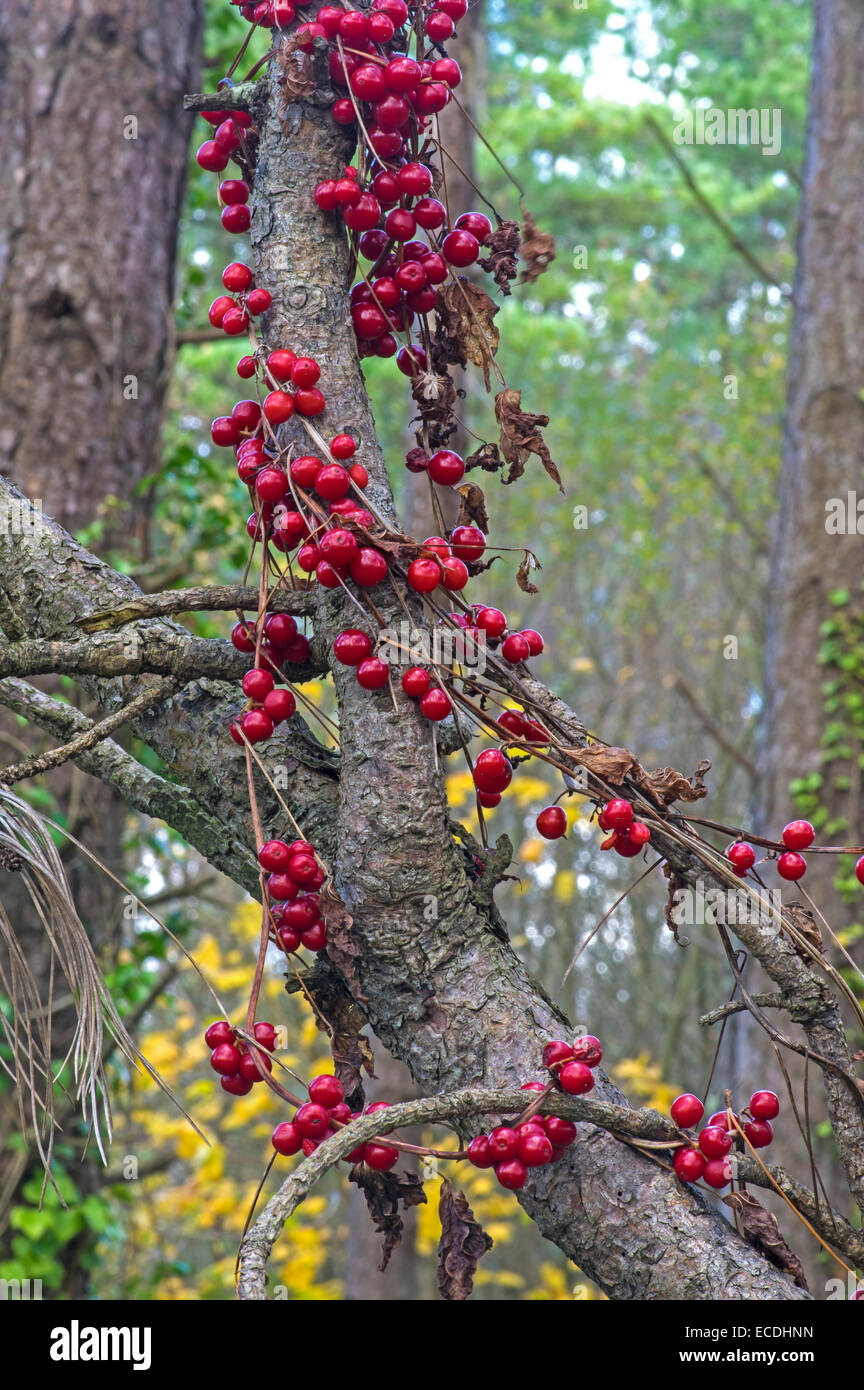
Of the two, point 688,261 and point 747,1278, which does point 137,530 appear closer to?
point 747,1278

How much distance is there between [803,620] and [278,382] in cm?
249

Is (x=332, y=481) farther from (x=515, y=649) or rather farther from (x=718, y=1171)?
(x=718, y=1171)

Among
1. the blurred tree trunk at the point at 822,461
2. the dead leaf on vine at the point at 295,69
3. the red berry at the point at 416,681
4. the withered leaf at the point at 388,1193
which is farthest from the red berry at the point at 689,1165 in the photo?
the blurred tree trunk at the point at 822,461

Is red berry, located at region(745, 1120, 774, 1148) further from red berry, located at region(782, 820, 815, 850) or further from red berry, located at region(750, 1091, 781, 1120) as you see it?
red berry, located at region(782, 820, 815, 850)

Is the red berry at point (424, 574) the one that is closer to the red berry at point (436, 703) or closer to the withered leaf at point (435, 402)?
the red berry at point (436, 703)

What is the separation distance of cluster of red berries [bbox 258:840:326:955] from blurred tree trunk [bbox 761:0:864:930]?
229 cm

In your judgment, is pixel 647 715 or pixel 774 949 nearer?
pixel 774 949

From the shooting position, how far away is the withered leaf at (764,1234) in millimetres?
937

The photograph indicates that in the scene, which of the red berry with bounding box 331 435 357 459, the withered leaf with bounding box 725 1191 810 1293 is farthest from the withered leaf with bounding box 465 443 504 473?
the withered leaf with bounding box 725 1191 810 1293

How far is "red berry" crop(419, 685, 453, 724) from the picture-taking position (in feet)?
3.26

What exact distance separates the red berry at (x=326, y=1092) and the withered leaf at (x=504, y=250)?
80 centimetres
